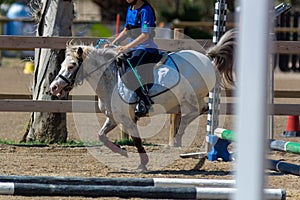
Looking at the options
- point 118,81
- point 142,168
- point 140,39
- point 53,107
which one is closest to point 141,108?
point 118,81

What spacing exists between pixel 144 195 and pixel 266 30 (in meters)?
3.37

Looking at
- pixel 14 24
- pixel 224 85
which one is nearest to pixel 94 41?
pixel 224 85

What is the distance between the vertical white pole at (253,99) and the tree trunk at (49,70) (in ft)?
27.4

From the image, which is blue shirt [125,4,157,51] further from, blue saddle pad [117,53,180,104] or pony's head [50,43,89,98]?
pony's head [50,43,89,98]

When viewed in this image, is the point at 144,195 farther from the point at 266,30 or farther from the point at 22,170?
the point at 266,30

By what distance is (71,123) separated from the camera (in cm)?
1344

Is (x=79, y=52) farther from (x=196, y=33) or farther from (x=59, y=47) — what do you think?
(x=196, y=33)

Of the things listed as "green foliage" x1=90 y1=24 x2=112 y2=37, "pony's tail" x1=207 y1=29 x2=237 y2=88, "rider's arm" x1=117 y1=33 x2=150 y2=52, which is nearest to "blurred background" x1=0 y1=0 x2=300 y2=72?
"green foliage" x1=90 y1=24 x2=112 y2=37

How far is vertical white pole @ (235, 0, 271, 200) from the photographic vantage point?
2461 mm

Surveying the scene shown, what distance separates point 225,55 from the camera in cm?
895

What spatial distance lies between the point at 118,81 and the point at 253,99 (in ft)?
19.4

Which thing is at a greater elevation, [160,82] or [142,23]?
[142,23]

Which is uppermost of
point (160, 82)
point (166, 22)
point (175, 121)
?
point (166, 22)

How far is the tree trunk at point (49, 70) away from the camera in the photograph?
1069 centimetres
